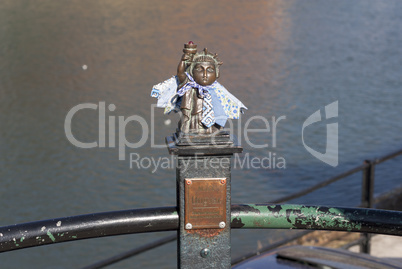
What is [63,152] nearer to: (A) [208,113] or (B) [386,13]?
(A) [208,113]

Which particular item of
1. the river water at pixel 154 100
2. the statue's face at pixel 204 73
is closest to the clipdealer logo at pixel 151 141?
the river water at pixel 154 100

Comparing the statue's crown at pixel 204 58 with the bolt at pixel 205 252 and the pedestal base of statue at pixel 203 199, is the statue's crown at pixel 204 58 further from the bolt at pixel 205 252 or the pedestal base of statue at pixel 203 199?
the bolt at pixel 205 252

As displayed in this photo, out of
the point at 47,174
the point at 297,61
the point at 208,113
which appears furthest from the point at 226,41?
the point at 208,113

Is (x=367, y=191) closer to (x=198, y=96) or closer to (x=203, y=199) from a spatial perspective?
(x=198, y=96)

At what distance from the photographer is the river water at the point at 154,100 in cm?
945

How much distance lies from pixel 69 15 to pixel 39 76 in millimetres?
7207

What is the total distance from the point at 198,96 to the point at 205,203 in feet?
1.68

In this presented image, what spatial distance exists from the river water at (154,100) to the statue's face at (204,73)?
5.84 metres

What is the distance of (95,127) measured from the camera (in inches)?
461

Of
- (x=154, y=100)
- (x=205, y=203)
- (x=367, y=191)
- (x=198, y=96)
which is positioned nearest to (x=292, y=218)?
(x=205, y=203)

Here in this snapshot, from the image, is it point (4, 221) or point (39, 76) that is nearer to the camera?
point (4, 221)

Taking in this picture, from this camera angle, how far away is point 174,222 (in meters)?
2.20

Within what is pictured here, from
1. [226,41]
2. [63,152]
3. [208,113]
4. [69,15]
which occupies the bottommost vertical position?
[63,152]

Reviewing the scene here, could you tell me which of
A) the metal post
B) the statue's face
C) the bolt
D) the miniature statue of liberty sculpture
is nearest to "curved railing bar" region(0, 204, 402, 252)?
the bolt
